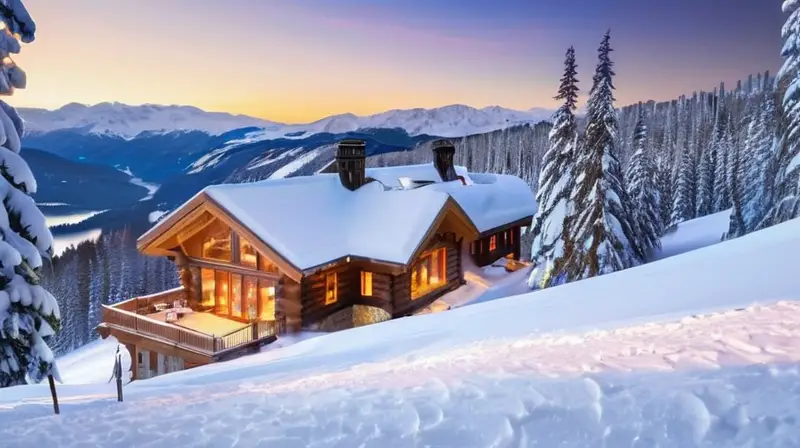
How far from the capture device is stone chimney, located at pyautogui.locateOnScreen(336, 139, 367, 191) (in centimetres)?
2564

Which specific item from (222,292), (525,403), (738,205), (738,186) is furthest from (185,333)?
(738,186)

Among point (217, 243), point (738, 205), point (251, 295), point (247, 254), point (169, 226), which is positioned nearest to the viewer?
point (169, 226)

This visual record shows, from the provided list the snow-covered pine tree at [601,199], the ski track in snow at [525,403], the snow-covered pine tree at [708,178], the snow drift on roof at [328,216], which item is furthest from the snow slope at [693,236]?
the ski track in snow at [525,403]

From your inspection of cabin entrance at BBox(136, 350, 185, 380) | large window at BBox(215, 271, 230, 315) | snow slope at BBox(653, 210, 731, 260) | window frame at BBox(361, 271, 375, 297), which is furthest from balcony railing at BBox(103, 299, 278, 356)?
snow slope at BBox(653, 210, 731, 260)

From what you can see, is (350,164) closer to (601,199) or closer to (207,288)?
(207,288)

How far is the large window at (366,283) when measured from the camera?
857 inches

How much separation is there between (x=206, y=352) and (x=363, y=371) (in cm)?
1068

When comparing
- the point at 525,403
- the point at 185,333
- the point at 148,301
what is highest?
the point at 525,403

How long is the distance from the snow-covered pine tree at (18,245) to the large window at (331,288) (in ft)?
36.7

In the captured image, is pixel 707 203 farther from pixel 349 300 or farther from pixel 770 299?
pixel 770 299

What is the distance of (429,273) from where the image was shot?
24609 millimetres

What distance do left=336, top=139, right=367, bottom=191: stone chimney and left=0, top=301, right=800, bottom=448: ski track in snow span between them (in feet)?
59.0

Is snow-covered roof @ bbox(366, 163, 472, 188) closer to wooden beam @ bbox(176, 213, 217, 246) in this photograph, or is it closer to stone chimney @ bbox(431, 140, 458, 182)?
stone chimney @ bbox(431, 140, 458, 182)

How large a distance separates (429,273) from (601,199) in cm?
823
